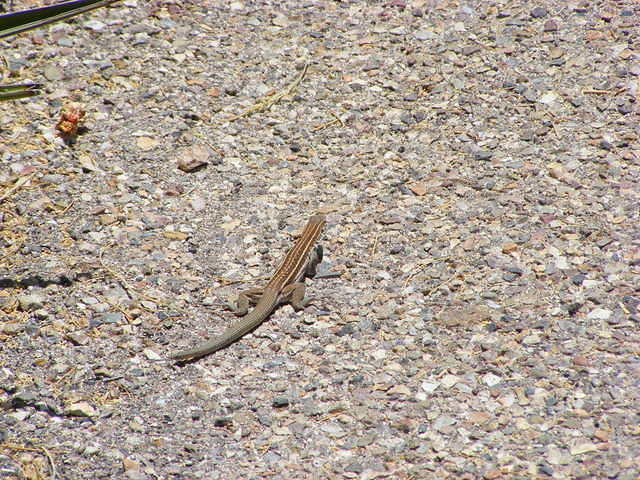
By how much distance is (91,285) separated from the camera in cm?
493

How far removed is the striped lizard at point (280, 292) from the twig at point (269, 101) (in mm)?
1416

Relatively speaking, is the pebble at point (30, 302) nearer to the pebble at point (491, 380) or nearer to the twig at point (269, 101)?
the twig at point (269, 101)

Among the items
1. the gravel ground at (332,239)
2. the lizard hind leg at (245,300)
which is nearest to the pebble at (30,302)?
the gravel ground at (332,239)

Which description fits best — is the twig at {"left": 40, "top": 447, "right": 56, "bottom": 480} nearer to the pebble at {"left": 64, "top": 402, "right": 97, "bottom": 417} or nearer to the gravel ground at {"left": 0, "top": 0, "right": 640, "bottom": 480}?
the gravel ground at {"left": 0, "top": 0, "right": 640, "bottom": 480}

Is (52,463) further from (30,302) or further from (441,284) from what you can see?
(441,284)

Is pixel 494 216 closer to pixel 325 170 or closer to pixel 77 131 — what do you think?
pixel 325 170

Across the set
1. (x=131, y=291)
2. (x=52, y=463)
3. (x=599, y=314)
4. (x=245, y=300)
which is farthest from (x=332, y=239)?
(x=52, y=463)

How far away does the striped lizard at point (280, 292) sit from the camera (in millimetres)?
4562

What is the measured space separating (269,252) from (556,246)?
6.10ft

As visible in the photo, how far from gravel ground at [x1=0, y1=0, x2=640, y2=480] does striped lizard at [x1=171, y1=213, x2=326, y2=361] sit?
0.10 meters

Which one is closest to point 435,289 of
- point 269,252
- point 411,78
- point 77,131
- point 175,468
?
point 269,252

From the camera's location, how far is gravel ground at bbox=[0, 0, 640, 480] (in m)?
4.05

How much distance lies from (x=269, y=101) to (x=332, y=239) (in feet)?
5.29

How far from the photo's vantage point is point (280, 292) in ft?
16.0
